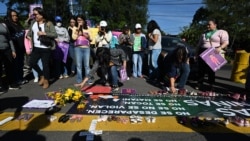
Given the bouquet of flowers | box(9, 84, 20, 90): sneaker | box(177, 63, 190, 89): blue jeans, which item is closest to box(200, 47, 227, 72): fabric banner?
box(177, 63, 190, 89): blue jeans

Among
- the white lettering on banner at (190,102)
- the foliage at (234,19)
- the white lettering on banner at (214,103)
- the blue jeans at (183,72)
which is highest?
the foliage at (234,19)

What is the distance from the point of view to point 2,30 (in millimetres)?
6930

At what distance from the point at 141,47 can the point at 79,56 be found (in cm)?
244

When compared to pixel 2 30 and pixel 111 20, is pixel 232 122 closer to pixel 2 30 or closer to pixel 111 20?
pixel 2 30

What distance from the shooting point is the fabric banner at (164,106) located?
536 centimetres

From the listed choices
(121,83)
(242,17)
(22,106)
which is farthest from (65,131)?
(242,17)

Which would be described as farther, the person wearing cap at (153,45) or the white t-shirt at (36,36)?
the person wearing cap at (153,45)

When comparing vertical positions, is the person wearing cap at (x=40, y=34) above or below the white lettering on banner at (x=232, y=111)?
above

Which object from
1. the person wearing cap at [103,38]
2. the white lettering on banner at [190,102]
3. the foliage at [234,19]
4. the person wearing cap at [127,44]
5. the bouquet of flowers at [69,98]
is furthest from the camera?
the foliage at [234,19]

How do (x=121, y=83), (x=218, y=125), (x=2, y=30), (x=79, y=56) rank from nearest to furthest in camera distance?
(x=218, y=125) → (x=2, y=30) → (x=79, y=56) → (x=121, y=83)

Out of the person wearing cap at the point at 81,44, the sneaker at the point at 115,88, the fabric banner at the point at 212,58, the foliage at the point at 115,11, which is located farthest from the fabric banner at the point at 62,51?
the foliage at the point at 115,11

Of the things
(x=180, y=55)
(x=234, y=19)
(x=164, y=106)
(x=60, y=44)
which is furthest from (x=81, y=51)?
(x=234, y=19)

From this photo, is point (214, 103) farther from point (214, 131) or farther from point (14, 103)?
point (14, 103)

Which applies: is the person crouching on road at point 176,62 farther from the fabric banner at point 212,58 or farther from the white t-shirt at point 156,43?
the white t-shirt at point 156,43
